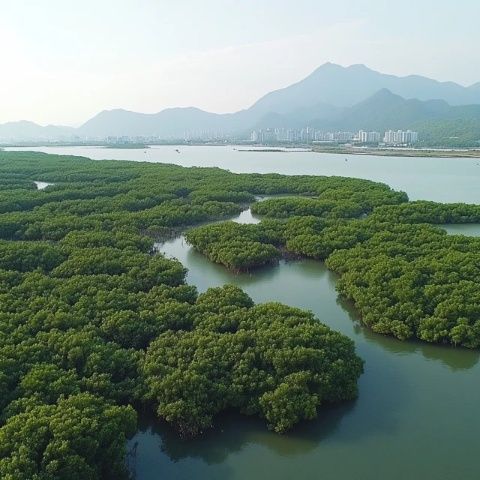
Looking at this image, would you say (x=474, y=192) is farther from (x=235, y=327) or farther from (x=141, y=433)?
(x=141, y=433)

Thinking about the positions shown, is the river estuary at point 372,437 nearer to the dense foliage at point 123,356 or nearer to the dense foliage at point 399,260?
the dense foliage at point 123,356

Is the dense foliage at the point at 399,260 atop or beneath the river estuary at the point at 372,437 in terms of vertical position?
atop

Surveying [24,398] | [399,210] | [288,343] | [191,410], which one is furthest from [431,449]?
[399,210]

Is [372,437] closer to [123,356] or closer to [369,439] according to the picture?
[369,439]

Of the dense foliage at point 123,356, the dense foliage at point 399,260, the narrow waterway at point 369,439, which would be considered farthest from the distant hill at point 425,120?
the narrow waterway at point 369,439

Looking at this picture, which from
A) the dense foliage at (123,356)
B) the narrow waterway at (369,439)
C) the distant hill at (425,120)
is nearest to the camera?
the dense foliage at (123,356)

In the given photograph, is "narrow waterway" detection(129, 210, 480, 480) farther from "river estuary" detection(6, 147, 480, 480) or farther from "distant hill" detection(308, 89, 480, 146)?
"distant hill" detection(308, 89, 480, 146)

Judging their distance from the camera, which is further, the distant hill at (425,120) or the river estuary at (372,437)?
the distant hill at (425,120)
